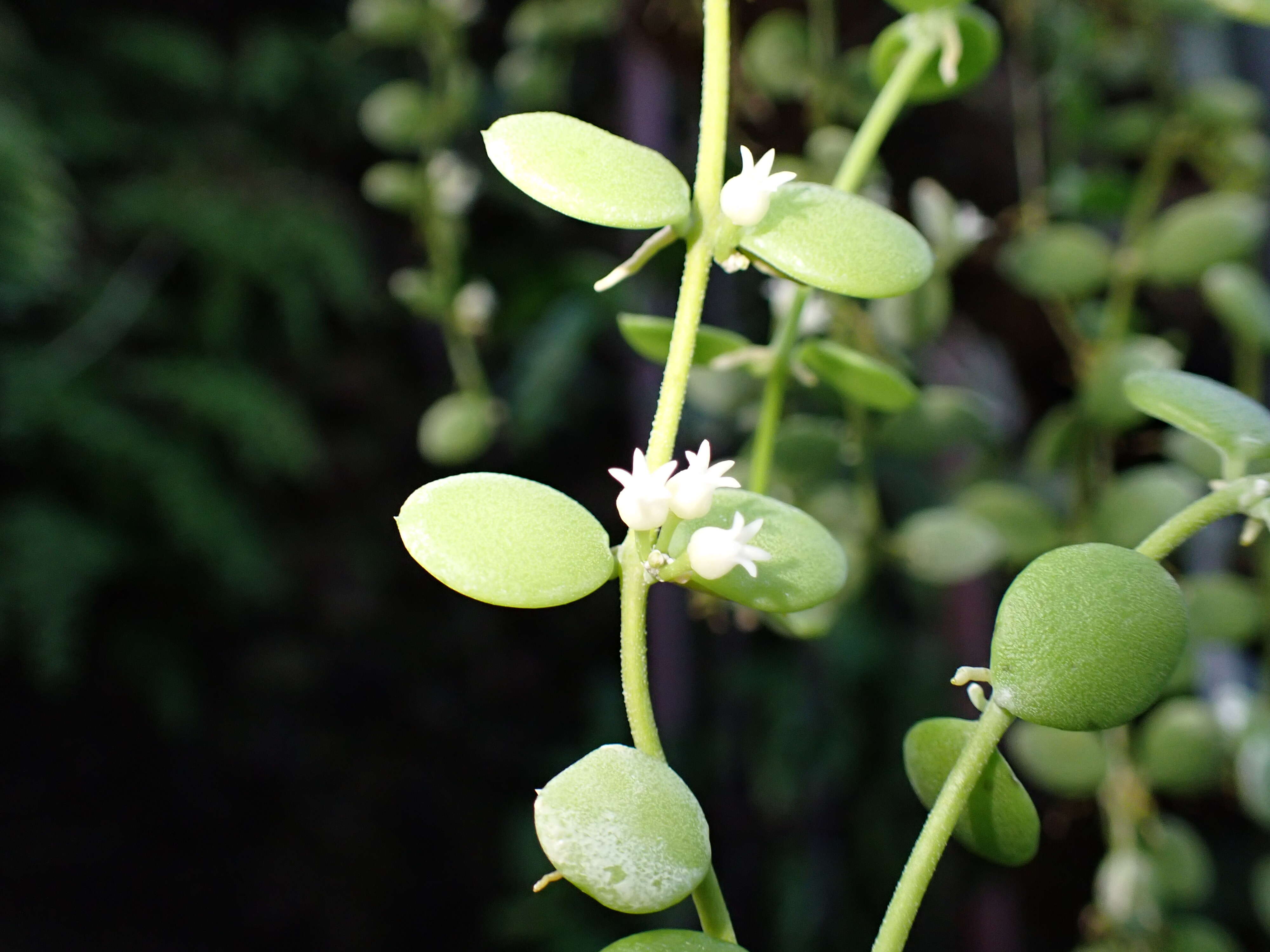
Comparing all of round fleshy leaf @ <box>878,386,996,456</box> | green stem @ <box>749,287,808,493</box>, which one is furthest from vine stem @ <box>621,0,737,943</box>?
round fleshy leaf @ <box>878,386,996,456</box>

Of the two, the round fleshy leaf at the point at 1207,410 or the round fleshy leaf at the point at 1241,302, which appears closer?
the round fleshy leaf at the point at 1207,410

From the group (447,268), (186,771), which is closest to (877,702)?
(447,268)

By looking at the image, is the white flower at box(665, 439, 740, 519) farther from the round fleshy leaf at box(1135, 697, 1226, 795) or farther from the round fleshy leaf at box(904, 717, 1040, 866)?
the round fleshy leaf at box(1135, 697, 1226, 795)

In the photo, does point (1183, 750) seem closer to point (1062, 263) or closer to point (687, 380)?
point (1062, 263)

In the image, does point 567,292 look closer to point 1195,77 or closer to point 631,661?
point 1195,77

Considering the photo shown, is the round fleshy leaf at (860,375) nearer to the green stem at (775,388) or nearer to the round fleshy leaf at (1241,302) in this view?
the green stem at (775,388)

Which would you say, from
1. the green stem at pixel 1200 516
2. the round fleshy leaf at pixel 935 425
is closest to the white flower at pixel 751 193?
the green stem at pixel 1200 516
